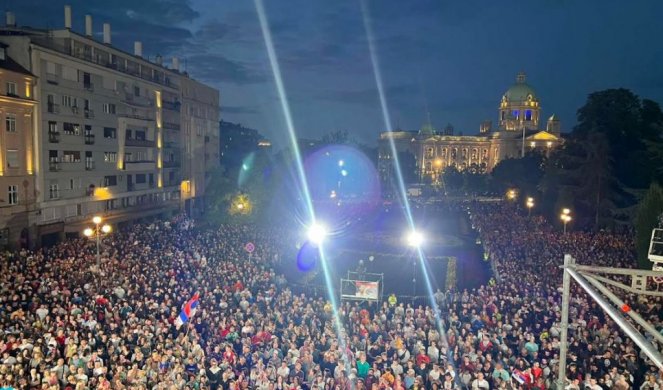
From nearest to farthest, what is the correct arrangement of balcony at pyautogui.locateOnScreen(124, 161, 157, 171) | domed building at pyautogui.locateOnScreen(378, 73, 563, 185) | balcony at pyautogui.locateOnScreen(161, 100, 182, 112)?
1. balcony at pyautogui.locateOnScreen(124, 161, 157, 171)
2. balcony at pyautogui.locateOnScreen(161, 100, 182, 112)
3. domed building at pyautogui.locateOnScreen(378, 73, 563, 185)

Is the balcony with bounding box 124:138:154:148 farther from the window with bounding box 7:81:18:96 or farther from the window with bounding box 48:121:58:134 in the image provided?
the window with bounding box 7:81:18:96

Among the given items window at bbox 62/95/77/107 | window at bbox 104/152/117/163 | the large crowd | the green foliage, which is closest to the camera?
the large crowd

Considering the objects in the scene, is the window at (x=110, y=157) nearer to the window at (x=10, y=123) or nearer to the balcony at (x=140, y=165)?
the balcony at (x=140, y=165)

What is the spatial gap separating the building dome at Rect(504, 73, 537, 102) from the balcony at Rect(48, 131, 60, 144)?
465 feet

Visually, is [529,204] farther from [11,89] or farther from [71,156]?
[11,89]

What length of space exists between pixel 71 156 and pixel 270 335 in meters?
28.8

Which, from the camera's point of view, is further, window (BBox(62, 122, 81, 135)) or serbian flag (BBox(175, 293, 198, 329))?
window (BBox(62, 122, 81, 135))

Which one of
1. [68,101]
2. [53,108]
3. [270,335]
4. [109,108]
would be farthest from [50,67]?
[270,335]

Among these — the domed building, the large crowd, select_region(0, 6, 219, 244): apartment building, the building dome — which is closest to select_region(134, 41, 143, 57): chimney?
select_region(0, 6, 219, 244): apartment building

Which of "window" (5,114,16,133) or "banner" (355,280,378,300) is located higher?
"window" (5,114,16,133)

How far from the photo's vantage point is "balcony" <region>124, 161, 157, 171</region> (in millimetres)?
45750

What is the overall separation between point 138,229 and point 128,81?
1735cm

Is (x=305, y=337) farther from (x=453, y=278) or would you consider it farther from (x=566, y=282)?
(x=453, y=278)

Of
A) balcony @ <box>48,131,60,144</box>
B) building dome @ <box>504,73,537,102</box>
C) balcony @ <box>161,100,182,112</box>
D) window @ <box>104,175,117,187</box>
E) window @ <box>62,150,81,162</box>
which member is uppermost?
building dome @ <box>504,73,537,102</box>
